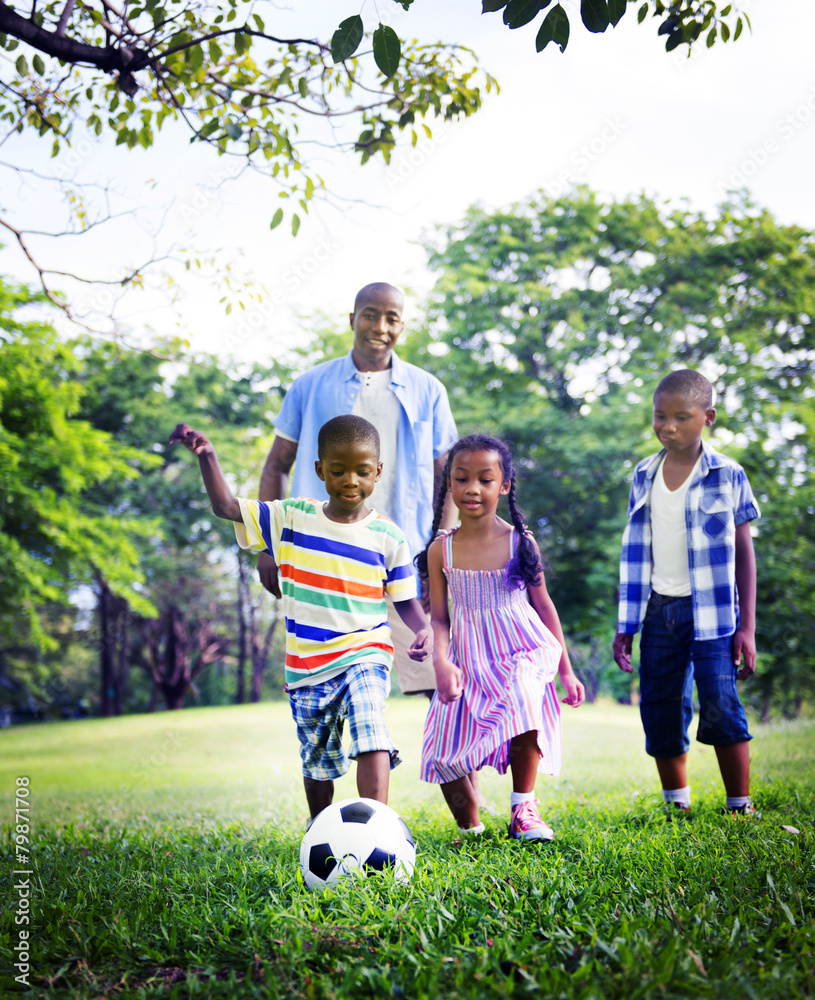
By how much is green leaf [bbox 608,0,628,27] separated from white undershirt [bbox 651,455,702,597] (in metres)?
2.21

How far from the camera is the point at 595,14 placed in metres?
2.86

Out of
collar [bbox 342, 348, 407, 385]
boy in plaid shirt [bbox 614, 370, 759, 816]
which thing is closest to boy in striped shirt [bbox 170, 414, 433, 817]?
collar [bbox 342, 348, 407, 385]

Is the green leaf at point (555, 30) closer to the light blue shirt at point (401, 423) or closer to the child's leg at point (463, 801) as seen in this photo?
the light blue shirt at point (401, 423)

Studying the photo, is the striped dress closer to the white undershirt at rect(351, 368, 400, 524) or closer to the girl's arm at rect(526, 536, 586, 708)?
the girl's arm at rect(526, 536, 586, 708)

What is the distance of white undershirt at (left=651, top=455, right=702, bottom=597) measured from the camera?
167 inches

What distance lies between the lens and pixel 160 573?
24953 mm

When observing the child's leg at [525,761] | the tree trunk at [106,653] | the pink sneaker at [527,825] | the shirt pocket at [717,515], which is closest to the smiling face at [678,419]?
the shirt pocket at [717,515]

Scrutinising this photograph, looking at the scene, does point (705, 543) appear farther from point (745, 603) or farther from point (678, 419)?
point (678, 419)

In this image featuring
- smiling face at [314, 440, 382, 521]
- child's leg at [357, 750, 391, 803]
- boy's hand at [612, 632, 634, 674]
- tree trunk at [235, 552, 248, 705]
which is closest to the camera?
child's leg at [357, 750, 391, 803]

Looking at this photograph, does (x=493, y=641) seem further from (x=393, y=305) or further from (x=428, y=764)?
(x=393, y=305)

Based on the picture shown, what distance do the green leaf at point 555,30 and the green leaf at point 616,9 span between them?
0.18 metres

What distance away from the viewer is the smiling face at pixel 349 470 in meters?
3.36

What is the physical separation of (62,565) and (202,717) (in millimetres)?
4472

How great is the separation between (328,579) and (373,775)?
2.61 ft
